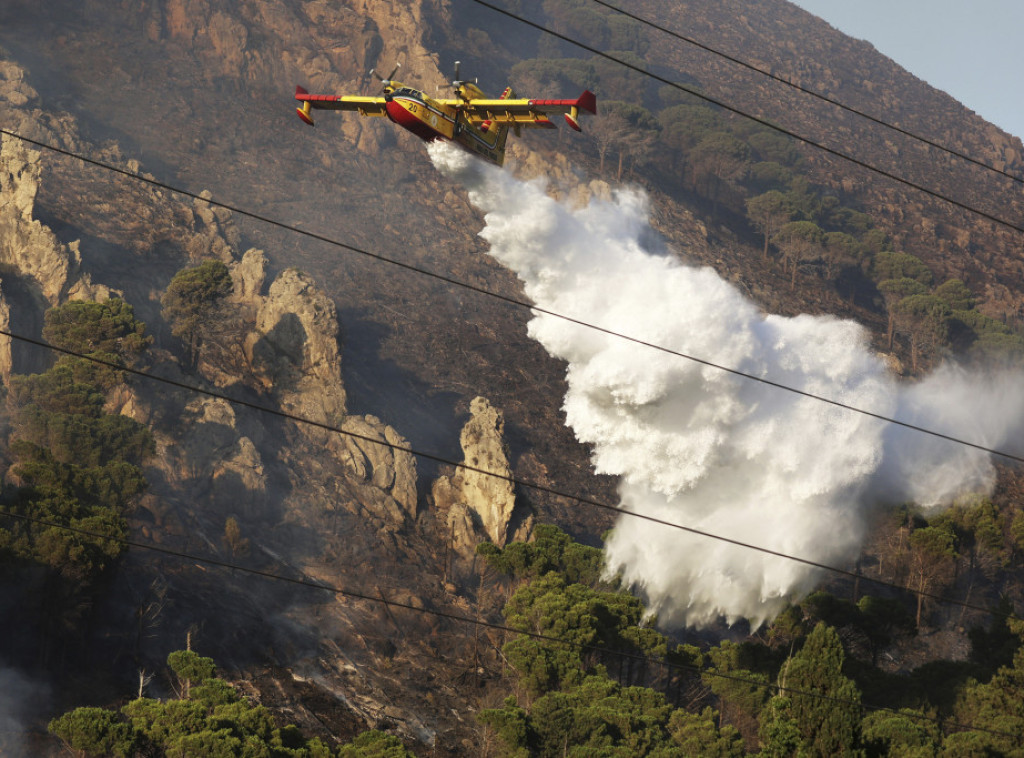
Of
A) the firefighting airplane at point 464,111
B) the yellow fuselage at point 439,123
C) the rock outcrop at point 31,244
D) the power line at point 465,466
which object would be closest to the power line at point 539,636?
the power line at point 465,466

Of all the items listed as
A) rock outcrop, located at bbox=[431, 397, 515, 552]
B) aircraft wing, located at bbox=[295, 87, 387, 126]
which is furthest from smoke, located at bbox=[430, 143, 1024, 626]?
aircraft wing, located at bbox=[295, 87, 387, 126]

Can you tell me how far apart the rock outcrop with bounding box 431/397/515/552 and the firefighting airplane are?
3689 centimetres

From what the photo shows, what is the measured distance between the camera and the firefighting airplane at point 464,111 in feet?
150

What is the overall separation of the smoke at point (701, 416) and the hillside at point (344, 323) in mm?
1462

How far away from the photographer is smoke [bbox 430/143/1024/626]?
249 feet

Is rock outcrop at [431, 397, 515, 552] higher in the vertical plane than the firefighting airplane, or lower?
lower

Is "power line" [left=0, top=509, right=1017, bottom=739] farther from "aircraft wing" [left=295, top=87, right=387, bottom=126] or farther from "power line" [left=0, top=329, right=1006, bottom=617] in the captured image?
"aircraft wing" [left=295, top=87, right=387, bottom=126]

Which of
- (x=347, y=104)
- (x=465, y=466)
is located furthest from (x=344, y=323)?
(x=465, y=466)

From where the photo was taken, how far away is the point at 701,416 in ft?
257

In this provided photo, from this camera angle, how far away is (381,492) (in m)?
85.2

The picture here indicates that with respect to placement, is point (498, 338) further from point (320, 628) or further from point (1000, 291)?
point (1000, 291)

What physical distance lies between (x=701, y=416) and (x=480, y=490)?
18.6m

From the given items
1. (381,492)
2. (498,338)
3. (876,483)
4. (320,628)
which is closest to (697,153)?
(498,338)

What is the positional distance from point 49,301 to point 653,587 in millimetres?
49730
